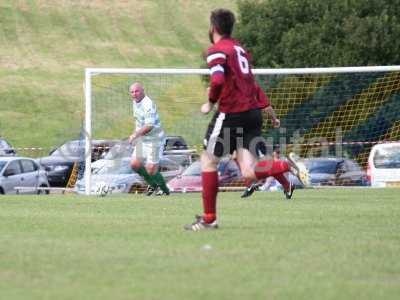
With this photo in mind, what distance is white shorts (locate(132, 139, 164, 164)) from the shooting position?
19.8 m

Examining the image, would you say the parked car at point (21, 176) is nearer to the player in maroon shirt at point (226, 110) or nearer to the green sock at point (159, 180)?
the green sock at point (159, 180)

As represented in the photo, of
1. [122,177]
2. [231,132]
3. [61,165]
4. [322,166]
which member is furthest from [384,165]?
[231,132]

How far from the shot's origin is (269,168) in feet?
48.4

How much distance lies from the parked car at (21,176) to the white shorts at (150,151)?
1083 centimetres

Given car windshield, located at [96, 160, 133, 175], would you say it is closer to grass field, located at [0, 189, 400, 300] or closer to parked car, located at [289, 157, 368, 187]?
parked car, located at [289, 157, 368, 187]

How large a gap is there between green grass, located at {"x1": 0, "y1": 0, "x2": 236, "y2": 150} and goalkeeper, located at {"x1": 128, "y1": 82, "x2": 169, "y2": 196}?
34848mm

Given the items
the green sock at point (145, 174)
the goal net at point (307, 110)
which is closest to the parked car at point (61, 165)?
the goal net at point (307, 110)

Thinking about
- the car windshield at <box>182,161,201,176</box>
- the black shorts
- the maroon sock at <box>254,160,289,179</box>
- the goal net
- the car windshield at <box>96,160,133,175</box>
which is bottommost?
the car windshield at <box>182,161,201,176</box>

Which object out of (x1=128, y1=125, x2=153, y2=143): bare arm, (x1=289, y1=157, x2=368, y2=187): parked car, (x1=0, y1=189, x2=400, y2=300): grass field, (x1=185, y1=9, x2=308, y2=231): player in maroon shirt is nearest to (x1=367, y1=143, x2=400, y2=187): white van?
(x1=289, y1=157, x2=368, y2=187): parked car

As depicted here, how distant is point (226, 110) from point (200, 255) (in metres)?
3.05

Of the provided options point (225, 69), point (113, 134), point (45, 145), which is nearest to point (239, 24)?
point (45, 145)

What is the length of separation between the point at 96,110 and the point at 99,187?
3.90 meters

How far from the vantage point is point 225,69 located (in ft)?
37.5

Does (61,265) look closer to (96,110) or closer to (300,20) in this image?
(96,110)
